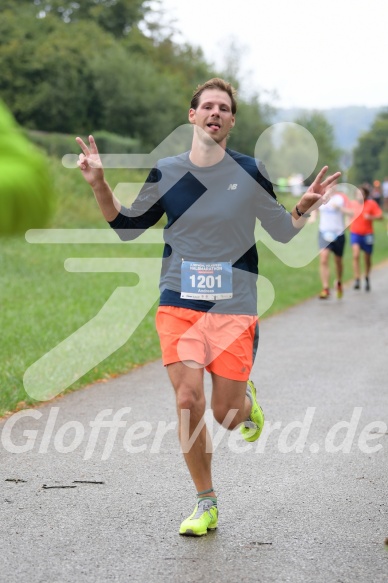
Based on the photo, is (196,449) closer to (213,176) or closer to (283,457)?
(213,176)

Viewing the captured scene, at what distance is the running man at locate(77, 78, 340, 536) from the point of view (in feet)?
16.1

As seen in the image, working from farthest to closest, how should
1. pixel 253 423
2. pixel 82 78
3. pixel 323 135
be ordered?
pixel 323 135 → pixel 82 78 → pixel 253 423

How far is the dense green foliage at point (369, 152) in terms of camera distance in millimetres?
169000

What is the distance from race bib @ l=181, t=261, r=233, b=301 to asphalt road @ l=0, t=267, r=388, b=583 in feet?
3.50

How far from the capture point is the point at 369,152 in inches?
6786

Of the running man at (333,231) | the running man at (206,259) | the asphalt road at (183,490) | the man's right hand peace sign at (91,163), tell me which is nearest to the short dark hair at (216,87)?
the running man at (206,259)

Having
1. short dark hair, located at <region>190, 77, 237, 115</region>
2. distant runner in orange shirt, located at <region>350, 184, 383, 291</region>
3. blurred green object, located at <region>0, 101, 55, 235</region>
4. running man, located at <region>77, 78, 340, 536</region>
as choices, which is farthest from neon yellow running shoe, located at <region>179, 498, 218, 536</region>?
distant runner in orange shirt, located at <region>350, 184, 383, 291</region>

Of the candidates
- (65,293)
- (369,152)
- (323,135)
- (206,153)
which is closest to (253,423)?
(206,153)

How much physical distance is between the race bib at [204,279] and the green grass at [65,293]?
0.67 metres

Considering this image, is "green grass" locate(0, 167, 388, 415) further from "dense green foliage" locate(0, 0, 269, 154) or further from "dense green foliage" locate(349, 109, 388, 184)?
"dense green foliage" locate(349, 109, 388, 184)

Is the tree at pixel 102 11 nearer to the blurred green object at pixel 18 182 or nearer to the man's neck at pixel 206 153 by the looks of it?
the man's neck at pixel 206 153

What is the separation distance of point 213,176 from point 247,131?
80.5 metres

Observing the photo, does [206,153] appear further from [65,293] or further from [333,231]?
[333,231]

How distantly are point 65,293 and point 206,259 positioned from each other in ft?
39.0
